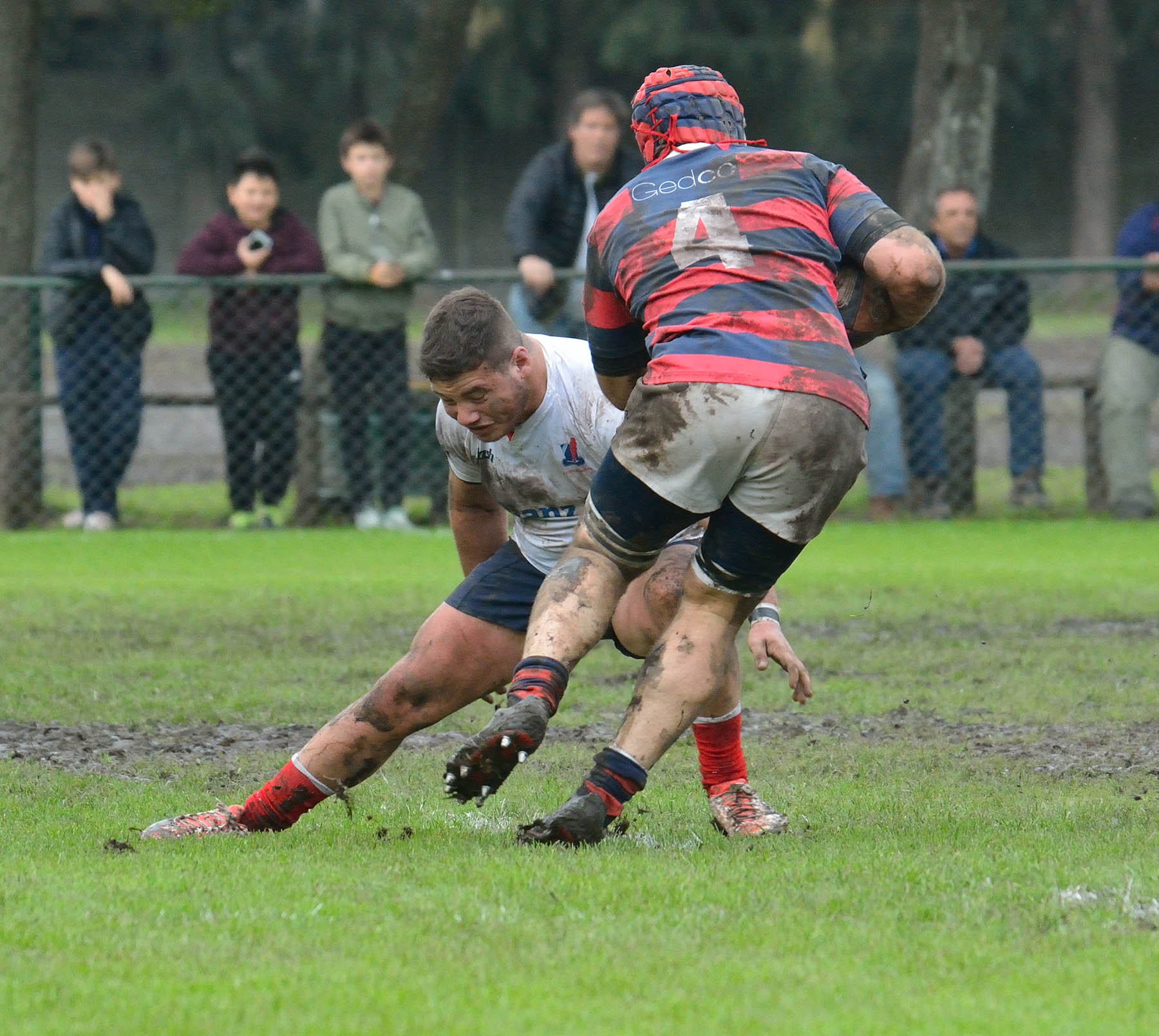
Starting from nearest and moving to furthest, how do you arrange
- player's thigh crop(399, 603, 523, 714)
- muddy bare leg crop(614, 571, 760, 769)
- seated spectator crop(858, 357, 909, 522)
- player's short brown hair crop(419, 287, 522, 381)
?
muddy bare leg crop(614, 571, 760, 769)
player's short brown hair crop(419, 287, 522, 381)
player's thigh crop(399, 603, 523, 714)
seated spectator crop(858, 357, 909, 522)

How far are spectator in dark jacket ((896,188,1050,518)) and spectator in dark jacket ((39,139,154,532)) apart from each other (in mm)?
4824

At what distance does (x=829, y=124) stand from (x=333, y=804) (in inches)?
1311

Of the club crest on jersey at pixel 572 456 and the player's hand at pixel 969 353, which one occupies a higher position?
the player's hand at pixel 969 353

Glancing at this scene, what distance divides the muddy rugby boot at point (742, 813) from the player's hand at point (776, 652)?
35 centimetres

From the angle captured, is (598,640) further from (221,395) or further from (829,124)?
(829,124)

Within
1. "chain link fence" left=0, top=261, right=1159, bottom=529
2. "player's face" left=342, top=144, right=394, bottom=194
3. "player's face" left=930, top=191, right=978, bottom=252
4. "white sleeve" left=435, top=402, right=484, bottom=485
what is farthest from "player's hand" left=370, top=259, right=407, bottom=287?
"white sleeve" left=435, top=402, right=484, bottom=485

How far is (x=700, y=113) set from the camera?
482cm

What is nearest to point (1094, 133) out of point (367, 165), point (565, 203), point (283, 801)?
point (565, 203)

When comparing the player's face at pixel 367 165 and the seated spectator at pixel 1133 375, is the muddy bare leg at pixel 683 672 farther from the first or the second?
the seated spectator at pixel 1133 375

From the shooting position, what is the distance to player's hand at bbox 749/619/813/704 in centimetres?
468

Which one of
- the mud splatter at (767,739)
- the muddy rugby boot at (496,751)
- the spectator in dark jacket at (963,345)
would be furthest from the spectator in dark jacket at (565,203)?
the muddy rugby boot at (496,751)

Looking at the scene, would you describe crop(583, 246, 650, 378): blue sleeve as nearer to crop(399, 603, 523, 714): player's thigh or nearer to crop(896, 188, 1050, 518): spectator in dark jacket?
crop(399, 603, 523, 714): player's thigh

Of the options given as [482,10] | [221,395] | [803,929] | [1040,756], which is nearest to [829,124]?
[482,10]

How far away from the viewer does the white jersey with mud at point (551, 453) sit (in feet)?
16.2
